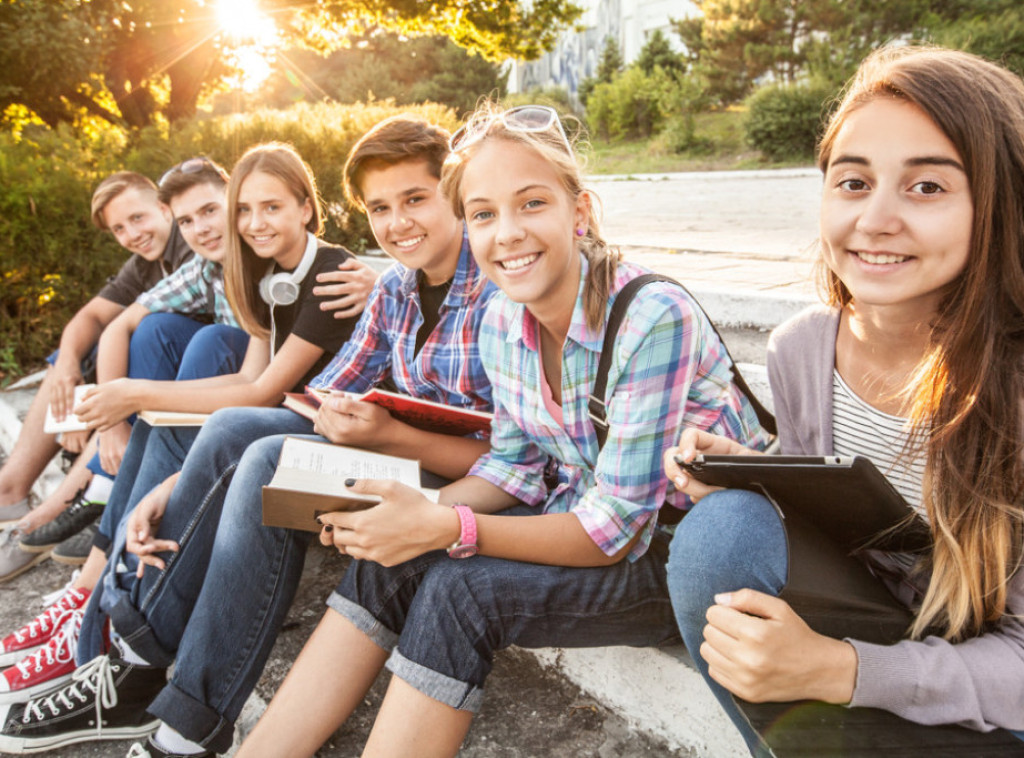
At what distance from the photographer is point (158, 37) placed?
11055mm

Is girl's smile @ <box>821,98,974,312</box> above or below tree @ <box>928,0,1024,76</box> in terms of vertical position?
below

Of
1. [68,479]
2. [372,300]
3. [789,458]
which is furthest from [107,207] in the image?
[789,458]

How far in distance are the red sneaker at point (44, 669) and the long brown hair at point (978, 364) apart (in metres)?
2.28

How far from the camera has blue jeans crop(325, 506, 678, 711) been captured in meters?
1.59

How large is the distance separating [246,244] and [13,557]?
5.33ft

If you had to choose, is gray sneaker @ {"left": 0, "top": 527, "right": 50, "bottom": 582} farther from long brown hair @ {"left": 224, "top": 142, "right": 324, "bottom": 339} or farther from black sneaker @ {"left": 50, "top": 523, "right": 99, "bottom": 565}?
long brown hair @ {"left": 224, "top": 142, "right": 324, "bottom": 339}

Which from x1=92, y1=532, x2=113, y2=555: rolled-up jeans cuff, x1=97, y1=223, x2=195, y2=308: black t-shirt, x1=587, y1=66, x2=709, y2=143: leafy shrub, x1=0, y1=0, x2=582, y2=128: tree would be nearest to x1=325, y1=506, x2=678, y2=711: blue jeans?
x1=92, y1=532, x2=113, y2=555: rolled-up jeans cuff

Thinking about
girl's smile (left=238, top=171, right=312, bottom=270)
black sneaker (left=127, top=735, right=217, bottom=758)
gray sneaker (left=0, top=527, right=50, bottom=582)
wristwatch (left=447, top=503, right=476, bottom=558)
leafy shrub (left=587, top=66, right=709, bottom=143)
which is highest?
leafy shrub (left=587, top=66, right=709, bottom=143)

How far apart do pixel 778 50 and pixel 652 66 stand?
221 inches

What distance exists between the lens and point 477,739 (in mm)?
1975

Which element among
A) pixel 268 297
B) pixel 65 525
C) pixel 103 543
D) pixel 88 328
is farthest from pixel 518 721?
pixel 88 328

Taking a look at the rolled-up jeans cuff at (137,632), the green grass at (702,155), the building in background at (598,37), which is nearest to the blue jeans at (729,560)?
the rolled-up jeans cuff at (137,632)

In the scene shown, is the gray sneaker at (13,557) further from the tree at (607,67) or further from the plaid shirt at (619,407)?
the tree at (607,67)

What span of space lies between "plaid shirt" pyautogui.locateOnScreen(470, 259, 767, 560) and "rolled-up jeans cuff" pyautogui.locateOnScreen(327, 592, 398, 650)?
18.5 inches
